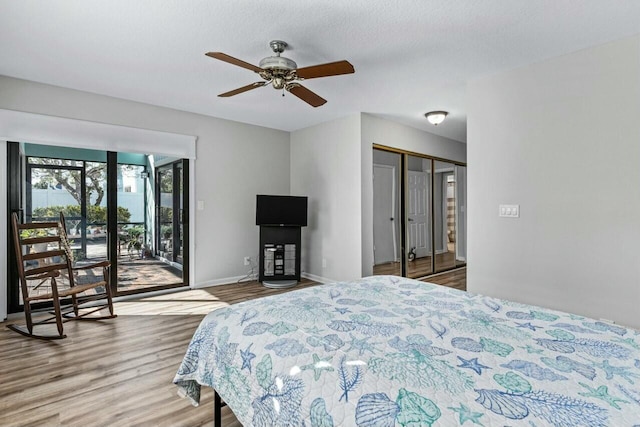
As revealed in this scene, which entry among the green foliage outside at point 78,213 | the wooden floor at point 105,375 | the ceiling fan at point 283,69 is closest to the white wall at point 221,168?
the green foliage outside at point 78,213

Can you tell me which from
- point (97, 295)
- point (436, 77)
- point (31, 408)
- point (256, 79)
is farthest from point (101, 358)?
point (436, 77)

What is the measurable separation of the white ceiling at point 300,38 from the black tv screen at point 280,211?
1.61 m

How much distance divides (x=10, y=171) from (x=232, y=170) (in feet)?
7.88

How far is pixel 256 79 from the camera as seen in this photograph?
335cm

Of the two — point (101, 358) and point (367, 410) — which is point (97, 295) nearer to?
point (101, 358)

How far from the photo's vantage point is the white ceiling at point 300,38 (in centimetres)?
216

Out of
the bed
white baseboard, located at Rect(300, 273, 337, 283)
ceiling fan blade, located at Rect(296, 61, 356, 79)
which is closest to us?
the bed

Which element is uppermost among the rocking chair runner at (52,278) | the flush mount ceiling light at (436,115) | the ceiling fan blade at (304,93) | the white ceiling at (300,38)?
the white ceiling at (300,38)

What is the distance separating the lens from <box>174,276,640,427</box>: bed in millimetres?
912

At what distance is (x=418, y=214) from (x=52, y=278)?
4.65 m

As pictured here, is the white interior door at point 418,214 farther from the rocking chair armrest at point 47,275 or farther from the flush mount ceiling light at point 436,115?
the rocking chair armrest at point 47,275

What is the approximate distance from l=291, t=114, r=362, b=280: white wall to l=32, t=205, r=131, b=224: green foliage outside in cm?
245

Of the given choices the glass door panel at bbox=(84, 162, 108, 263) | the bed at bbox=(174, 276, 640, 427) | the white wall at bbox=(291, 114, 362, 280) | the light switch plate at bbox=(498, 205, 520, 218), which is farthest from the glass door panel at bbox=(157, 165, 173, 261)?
the light switch plate at bbox=(498, 205, 520, 218)

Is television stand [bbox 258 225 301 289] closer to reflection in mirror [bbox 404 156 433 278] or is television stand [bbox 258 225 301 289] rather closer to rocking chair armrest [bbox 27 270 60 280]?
reflection in mirror [bbox 404 156 433 278]
